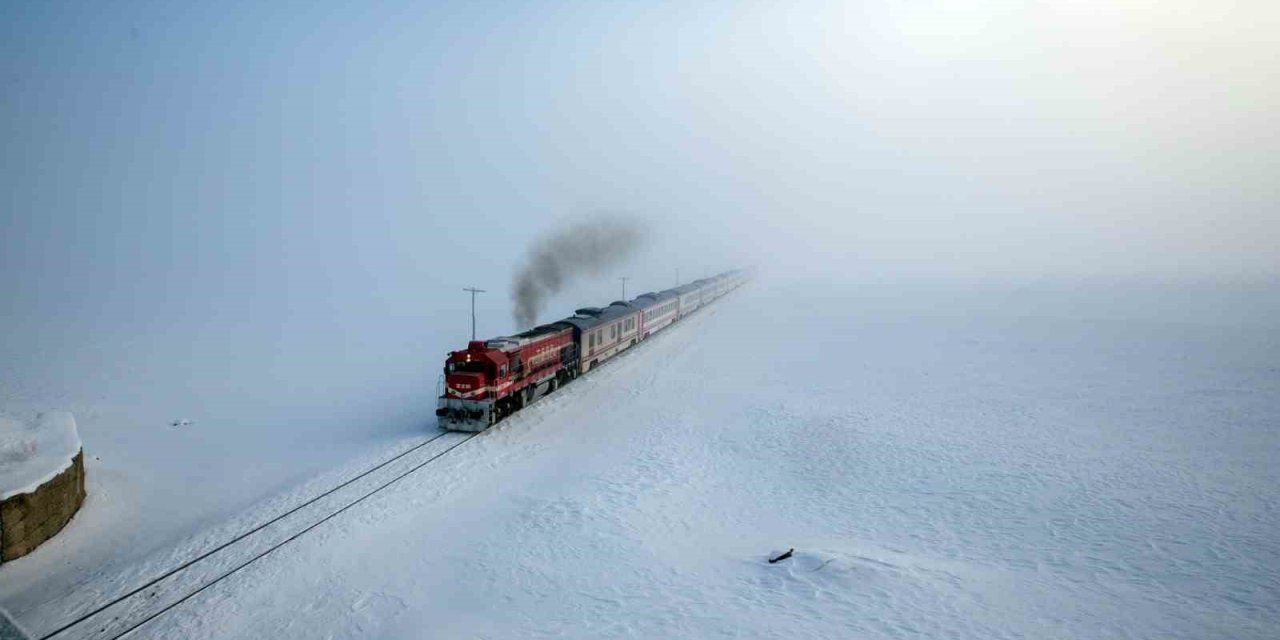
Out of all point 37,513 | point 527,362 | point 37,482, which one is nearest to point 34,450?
point 37,482

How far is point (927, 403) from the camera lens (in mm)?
27734

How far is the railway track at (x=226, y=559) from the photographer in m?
11.9

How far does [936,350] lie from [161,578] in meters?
41.5

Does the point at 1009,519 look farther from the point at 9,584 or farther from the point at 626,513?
the point at 9,584

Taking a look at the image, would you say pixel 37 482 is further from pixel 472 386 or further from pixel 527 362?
pixel 527 362

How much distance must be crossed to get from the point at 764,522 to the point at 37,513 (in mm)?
18703

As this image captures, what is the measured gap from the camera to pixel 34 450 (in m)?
17.7

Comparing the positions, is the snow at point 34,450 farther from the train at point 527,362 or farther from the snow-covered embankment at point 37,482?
the train at point 527,362

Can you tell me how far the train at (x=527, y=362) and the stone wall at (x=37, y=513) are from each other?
1042cm

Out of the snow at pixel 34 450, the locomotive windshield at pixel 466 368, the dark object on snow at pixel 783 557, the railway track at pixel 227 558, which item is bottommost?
the railway track at pixel 227 558

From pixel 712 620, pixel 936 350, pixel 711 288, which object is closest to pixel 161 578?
pixel 712 620

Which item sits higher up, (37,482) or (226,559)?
(37,482)

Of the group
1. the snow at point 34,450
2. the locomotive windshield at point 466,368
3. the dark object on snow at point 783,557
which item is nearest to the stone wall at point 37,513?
the snow at point 34,450

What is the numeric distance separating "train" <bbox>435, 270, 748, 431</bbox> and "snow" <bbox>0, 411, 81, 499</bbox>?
10.6 meters
